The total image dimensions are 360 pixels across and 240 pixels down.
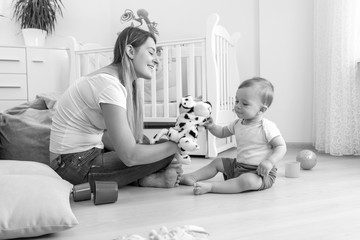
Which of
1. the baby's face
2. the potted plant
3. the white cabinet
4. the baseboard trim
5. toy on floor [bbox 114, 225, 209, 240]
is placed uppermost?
the potted plant

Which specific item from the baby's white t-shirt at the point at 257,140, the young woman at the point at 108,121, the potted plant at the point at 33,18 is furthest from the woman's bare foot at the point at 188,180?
the potted plant at the point at 33,18

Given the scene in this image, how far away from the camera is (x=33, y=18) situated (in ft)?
11.2

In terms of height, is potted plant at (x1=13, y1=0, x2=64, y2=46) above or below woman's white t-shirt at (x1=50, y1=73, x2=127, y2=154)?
above

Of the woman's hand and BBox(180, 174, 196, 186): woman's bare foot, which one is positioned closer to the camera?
the woman's hand

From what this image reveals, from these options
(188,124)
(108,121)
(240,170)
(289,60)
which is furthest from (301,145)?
(108,121)

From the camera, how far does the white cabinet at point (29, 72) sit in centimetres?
A: 319

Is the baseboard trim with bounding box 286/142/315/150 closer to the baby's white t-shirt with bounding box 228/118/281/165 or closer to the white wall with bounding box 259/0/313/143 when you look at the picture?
the white wall with bounding box 259/0/313/143

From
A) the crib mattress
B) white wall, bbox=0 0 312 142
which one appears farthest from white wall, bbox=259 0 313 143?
the crib mattress

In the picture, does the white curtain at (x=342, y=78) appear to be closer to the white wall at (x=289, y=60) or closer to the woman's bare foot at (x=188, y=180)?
the white wall at (x=289, y=60)

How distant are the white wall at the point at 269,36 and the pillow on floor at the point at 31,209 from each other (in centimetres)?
231

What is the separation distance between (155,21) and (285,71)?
4.45 feet

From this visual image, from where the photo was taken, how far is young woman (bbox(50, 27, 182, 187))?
1.40 m

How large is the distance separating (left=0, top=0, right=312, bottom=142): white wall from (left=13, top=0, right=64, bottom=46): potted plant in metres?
0.11

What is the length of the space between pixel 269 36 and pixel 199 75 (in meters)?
0.62
